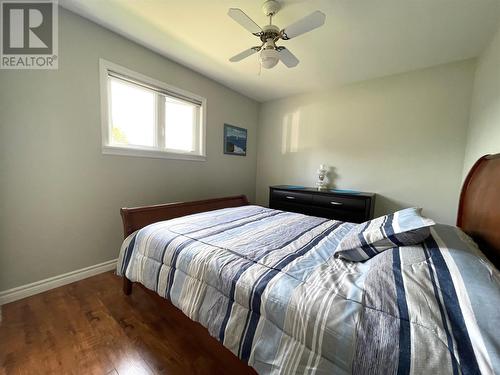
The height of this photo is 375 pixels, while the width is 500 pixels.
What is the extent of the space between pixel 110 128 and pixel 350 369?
2563 mm

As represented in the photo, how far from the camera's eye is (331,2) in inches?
59.2

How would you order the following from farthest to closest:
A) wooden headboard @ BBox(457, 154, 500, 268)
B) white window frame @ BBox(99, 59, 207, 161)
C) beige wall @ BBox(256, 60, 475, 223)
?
beige wall @ BBox(256, 60, 475, 223) → white window frame @ BBox(99, 59, 207, 161) → wooden headboard @ BBox(457, 154, 500, 268)

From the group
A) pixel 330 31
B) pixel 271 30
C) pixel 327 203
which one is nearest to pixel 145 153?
pixel 271 30

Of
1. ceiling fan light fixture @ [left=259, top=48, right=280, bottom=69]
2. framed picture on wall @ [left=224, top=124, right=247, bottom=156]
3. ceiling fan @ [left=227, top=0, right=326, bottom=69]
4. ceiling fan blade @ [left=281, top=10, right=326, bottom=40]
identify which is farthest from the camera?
framed picture on wall @ [left=224, top=124, right=247, bottom=156]

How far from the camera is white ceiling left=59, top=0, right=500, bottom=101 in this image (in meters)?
1.55

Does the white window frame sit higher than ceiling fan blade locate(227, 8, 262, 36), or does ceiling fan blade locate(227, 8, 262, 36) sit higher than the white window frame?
ceiling fan blade locate(227, 8, 262, 36)

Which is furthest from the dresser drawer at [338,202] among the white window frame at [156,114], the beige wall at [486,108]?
the white window frame at [156,114]

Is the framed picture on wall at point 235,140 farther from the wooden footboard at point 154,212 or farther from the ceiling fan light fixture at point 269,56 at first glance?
the ceiling fan light fixture at point 269,56

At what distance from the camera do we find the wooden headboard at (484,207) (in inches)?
39.1

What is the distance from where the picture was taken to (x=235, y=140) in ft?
11.2

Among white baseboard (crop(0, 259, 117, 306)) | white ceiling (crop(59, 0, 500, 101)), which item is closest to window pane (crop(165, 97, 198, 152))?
white ceiling (crop(59, 0, 500, 101))

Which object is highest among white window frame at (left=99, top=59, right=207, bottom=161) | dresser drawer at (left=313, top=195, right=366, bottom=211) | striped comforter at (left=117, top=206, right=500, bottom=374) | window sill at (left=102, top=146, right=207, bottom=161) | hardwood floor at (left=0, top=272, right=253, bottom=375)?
white window frame at (left=99, top=59, right=207, bottom=161)

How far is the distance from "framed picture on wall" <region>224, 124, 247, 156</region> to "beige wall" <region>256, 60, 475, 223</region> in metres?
0.73

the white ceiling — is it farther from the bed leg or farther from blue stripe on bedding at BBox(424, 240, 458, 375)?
the bed leg
